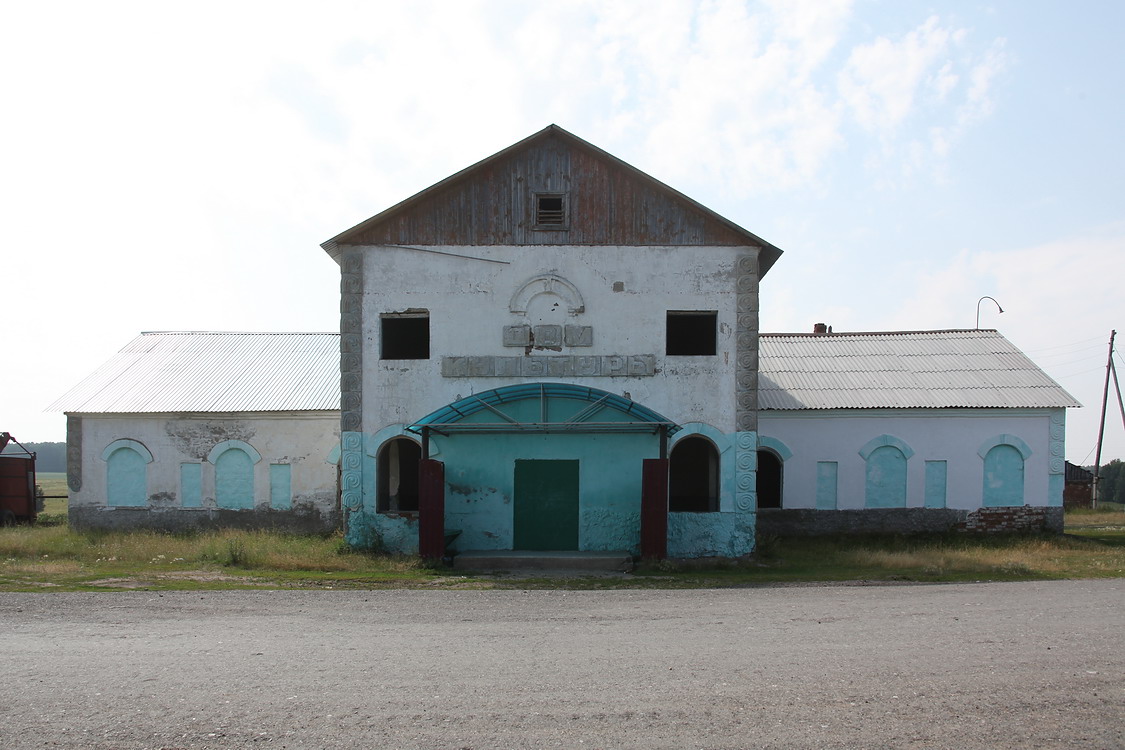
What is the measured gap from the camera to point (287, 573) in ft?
44.4

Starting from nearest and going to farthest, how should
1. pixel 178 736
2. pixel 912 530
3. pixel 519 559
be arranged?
pixel 178 736
pixel 519 559
pixel 912 530

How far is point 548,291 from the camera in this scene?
1570 centimetres

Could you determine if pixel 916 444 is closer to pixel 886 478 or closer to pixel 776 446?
pixel 886 478

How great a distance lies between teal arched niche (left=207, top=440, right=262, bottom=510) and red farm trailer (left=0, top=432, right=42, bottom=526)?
7726 mm

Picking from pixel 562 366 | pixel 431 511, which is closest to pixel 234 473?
pixel 431 511

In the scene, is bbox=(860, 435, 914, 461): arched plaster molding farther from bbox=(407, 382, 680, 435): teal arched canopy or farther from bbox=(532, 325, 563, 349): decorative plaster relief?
bbox=(532, 325, 563, 349): decorative plaster relief

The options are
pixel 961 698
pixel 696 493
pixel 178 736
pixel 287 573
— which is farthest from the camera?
pixel 696 493

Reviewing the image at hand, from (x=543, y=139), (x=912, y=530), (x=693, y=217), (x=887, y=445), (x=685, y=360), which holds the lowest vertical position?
(x=912, y=530)

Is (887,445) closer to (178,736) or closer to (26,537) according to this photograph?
(178,736)

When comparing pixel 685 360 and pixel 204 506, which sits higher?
pixel 685 360

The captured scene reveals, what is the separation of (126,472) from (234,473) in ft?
9.15

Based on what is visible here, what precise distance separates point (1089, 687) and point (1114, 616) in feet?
12.5

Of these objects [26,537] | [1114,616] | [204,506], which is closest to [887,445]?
[1114,616]

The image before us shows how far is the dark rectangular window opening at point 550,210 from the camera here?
15.8 m
